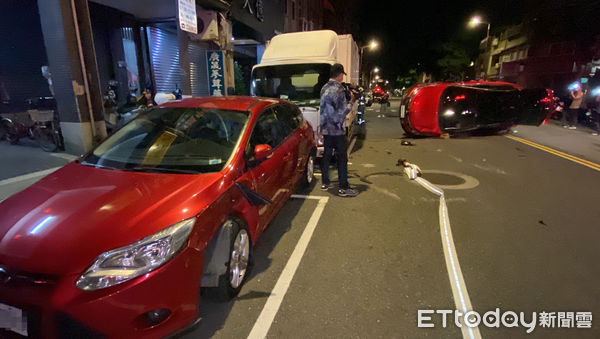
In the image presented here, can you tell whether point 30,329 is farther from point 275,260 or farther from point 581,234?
point 581,234

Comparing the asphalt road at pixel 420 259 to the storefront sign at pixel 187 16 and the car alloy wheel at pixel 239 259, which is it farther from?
the storefront sign at pixel 187 16

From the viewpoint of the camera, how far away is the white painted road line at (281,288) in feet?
8.00

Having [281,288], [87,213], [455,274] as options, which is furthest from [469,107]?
[87,213]

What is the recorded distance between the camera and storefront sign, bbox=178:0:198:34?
8.64m

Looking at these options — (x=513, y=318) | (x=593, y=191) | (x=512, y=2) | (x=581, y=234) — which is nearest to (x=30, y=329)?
(x=513, y=318)

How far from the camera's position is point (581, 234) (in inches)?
156

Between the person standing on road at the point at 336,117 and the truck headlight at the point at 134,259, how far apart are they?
3.47 meters

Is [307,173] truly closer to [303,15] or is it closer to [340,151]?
[340,151]

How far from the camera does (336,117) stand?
5.08 metres

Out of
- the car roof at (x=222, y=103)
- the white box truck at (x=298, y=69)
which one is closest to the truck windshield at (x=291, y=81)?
the white box truck at (x=298, y=69)

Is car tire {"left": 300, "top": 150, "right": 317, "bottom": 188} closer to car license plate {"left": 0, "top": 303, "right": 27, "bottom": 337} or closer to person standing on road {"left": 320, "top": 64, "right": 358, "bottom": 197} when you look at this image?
person standing on road {"left": 320, "top": 64, "right": 358, "bottom": 197}

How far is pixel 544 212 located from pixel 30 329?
233 inches

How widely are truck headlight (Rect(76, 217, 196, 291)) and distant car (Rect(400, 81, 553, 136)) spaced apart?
9.32 meters

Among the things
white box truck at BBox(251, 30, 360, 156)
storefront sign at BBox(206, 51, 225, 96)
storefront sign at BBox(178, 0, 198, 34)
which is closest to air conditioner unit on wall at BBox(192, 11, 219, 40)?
storefront sign at BBox(206, 51, 225, 96)
